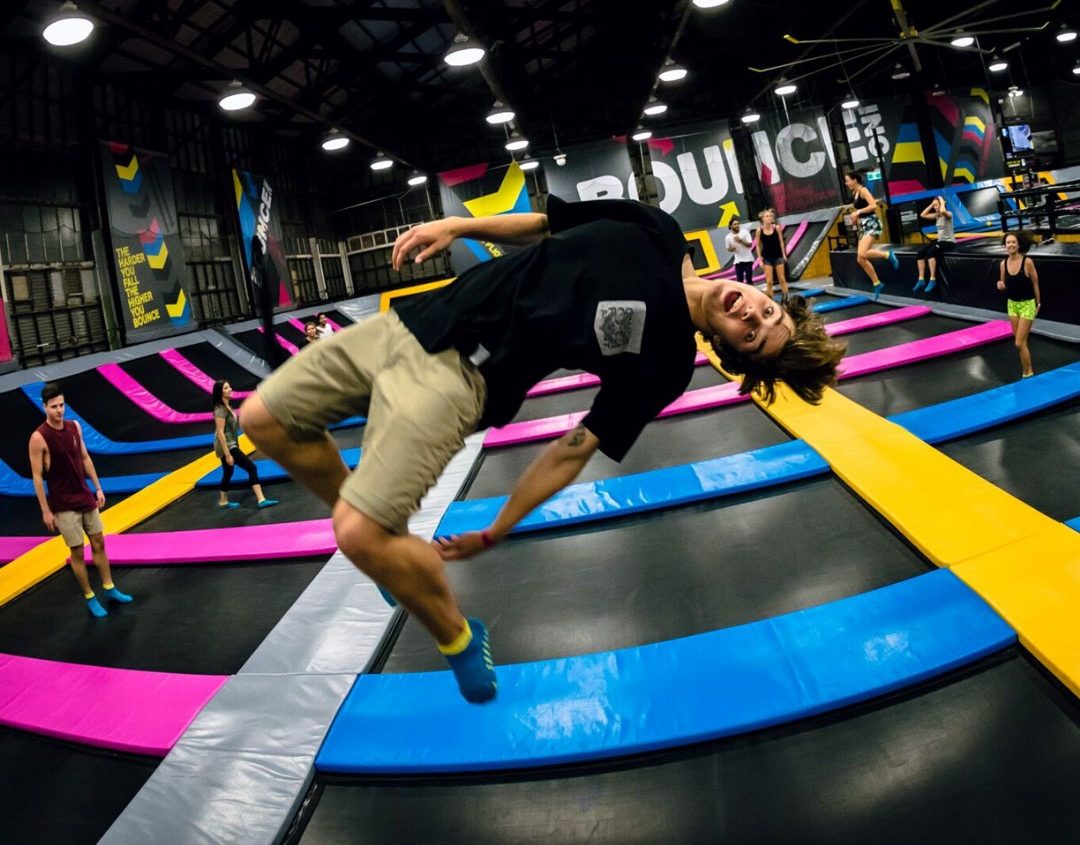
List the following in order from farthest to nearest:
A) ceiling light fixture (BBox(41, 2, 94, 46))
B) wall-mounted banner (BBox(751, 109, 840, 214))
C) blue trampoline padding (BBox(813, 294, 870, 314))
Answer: wall-mounted banner (BBox(751, 109, 840, 214)) < blue trampoline padding (BBox(813, 294, 870, 314)) < ceiling light fixture (BBox(41, 2, 94, 46))

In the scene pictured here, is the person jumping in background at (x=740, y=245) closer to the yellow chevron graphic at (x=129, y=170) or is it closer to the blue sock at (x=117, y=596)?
the blue sock at (x=117, y=596)

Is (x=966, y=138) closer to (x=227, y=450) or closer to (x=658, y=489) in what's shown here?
(x=658, y=489)

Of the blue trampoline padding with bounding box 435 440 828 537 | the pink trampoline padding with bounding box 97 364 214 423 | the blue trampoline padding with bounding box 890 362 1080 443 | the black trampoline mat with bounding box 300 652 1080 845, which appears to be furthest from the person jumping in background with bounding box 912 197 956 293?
the pink trampoline padding with bounding box 97 364 214 423

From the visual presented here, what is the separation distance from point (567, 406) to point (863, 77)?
55.6 feet

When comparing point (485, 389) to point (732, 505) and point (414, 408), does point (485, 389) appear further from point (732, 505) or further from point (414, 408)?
point (732, 505)

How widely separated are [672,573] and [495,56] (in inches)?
454

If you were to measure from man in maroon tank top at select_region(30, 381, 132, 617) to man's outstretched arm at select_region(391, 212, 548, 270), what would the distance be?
271 centimetres

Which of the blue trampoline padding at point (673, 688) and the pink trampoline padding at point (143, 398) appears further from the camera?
the pink trampoline padding at point (143, 398)

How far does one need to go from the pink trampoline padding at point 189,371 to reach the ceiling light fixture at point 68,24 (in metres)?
4.23

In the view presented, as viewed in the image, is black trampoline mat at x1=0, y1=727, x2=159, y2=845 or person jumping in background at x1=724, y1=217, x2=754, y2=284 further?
person jumping in background at x1=724, y1=217, x2=754, y2=284

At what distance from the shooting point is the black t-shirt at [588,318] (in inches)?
53.3

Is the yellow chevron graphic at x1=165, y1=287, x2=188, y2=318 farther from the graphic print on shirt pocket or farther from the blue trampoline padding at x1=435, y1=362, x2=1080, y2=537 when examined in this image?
the graphic print on shirt pocket

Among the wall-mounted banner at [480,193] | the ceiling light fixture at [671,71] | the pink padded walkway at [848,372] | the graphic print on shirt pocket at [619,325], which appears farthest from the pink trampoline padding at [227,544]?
the wall-mounted banner at [480,193]

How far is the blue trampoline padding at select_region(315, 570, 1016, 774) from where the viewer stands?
5.67 ft
